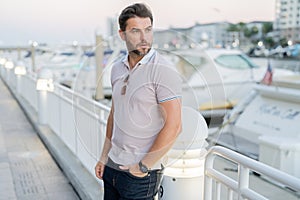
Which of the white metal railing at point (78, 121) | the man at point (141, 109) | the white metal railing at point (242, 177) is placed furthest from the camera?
the white metal railing at point (78, 121)

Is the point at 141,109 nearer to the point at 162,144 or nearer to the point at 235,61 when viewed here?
the point at 162,144

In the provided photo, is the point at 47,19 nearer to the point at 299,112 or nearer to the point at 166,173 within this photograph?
the point at 299,112

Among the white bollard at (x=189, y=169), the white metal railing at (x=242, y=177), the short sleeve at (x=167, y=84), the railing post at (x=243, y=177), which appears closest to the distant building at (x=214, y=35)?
the white bollard at (x=189, y=169)

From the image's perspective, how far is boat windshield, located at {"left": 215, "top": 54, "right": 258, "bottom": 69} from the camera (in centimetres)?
1192

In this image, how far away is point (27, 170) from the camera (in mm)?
4195

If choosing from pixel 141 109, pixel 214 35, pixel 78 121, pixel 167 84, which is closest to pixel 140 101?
pixel 141 109

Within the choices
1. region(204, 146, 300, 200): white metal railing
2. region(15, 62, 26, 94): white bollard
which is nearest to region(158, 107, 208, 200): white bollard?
region(204, 146, 300, 200): white metal railing

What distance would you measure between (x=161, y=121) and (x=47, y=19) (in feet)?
44.6

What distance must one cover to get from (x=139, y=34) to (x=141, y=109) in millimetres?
304

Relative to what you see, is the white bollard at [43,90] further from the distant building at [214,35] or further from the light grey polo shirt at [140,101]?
the distant building at [214,35]

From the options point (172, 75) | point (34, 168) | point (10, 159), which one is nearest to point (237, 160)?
point (172, 75)

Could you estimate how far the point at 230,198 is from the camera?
1.84 metres

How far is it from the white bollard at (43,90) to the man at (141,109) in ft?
14.2

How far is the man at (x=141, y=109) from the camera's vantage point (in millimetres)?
1551
